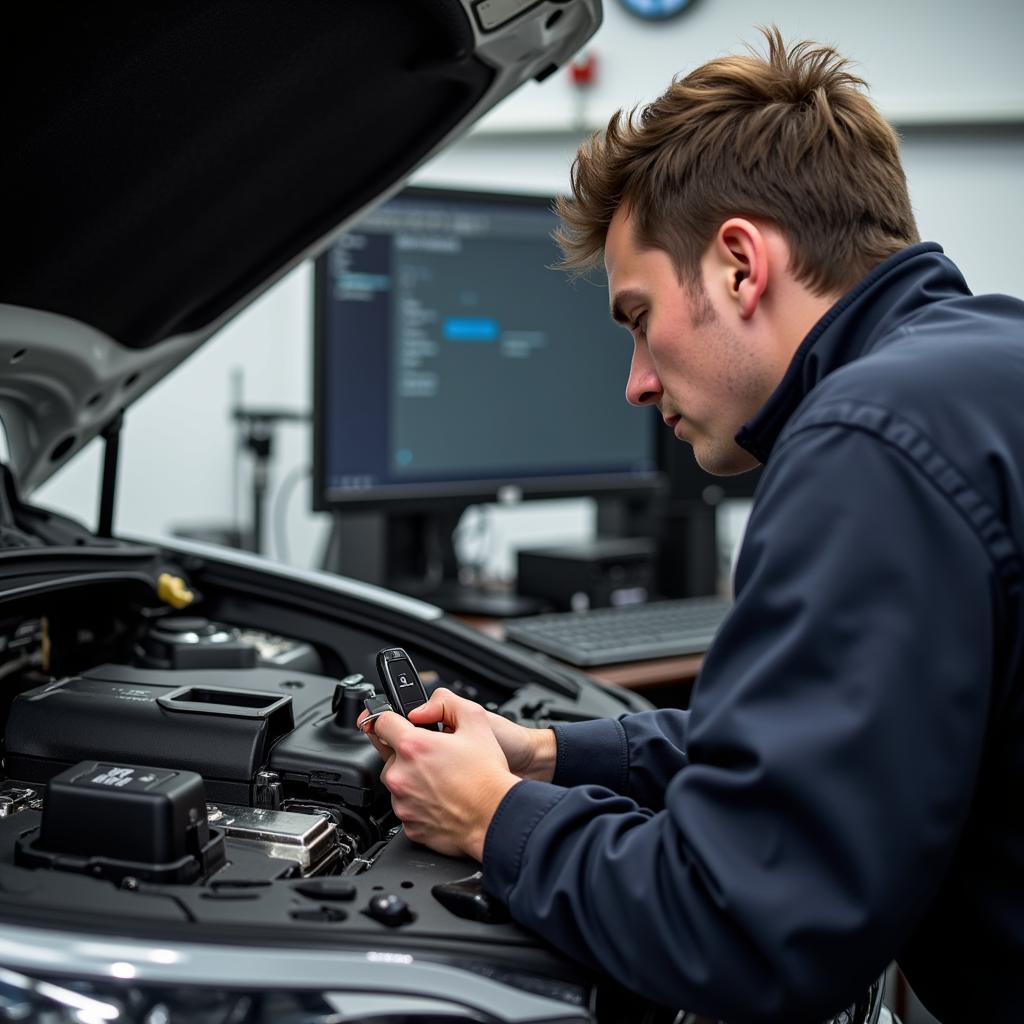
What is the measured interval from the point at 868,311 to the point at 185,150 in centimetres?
57

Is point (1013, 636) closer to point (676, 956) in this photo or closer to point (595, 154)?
point (676, 956)

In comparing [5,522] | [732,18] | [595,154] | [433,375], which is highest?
Result: [732,18]

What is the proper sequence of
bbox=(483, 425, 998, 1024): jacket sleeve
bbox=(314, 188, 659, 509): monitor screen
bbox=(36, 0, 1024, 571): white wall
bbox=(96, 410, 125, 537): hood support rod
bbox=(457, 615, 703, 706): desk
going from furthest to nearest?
bbox=(36, 0, 1024, 571): white wall, bbox=(314, 188, 659, 509): monitor screen, bbox=(457, 615, 703, 706): desk, bbox=(96, 410, 125, 537): hood support rod, bbox=(483, 425, 998, 1024): jacket sleeve

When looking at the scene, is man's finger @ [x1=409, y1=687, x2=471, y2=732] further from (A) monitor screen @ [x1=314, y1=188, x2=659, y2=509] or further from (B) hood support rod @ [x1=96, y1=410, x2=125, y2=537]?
(A) monitor screen @ [x1=314, y1=188, x2=659, y2=509]

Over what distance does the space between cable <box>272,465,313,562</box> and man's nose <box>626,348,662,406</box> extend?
2238 mm

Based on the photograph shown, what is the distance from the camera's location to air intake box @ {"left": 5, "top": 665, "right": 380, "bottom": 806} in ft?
2.62

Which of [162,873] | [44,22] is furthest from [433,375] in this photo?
[162,873]

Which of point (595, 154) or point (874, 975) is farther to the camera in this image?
point (595, 154)

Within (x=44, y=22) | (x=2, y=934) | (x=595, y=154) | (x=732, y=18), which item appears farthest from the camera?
(x=732, y=18)

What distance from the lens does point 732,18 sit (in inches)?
103

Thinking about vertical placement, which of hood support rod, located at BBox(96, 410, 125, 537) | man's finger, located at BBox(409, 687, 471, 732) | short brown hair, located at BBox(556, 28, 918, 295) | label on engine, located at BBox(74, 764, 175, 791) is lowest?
label on engine, located at BBox(74, 764, 175, 791)

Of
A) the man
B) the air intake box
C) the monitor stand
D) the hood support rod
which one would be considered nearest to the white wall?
the monitor stand

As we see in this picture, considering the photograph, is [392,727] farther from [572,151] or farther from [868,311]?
[572,151]

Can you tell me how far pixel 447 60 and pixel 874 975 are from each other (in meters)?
0.79
